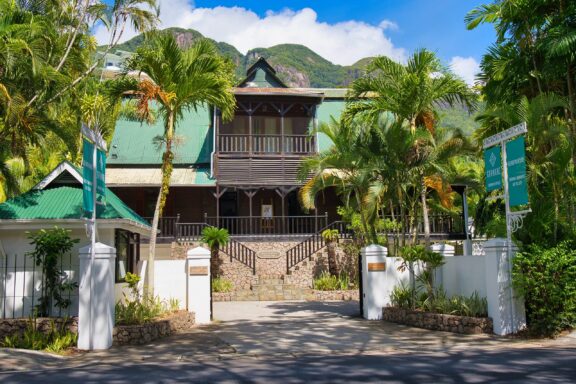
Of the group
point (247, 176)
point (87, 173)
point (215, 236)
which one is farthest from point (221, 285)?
point (87, 173)

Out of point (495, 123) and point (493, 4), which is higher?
point (493, 4)

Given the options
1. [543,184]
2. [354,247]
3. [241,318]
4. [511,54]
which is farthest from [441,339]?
[354,247]

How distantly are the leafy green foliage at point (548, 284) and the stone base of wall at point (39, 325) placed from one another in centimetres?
855

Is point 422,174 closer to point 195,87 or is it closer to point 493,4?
point 493,4

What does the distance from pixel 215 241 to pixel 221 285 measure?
5.87ft

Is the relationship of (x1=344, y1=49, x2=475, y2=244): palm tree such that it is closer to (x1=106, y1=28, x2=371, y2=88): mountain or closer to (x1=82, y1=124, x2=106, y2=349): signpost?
(x1=82, y1=124, x2=106, y2=349): signpost

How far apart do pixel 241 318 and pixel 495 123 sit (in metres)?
8.61

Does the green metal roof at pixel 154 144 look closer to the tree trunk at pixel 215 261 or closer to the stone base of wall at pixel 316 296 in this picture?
the tree trunk at pixel 215 261

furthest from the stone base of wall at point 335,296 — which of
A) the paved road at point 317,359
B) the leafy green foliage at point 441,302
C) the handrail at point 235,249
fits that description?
the paved road at point 317,359

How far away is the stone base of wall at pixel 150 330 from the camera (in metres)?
11.2

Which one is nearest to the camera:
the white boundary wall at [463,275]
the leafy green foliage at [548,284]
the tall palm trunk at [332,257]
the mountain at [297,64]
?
the leafy green foliage at [548,284]

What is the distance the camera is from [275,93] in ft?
81.2

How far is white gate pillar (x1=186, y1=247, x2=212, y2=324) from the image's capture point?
1478 cm

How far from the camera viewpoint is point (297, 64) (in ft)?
375
